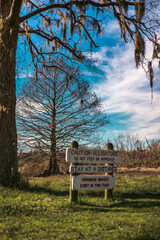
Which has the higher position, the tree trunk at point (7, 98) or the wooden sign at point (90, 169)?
the tree trunk at point (7, 98)

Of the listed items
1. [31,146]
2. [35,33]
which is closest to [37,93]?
[31,146]

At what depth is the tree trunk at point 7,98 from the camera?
9539 mm

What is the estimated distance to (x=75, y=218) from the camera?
18.9ft

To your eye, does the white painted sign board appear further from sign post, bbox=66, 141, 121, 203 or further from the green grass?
the green grass

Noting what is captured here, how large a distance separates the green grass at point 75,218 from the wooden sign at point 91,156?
3.83 ft

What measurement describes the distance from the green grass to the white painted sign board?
1.31 feet

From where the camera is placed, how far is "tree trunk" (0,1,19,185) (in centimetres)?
954

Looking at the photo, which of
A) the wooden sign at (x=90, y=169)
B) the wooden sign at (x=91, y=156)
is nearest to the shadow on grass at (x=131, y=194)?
the wooden sign at (x=90, y=169)

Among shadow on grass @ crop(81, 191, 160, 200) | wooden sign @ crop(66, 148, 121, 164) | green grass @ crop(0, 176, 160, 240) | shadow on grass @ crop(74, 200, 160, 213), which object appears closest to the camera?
green grass @ crop(0, 176, 160, 240)

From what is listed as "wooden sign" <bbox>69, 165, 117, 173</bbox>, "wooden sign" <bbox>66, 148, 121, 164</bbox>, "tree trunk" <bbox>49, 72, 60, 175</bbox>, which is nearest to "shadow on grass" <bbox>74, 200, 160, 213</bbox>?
"wooden sign" <bbox>69, 165, 117, 173</bbox>

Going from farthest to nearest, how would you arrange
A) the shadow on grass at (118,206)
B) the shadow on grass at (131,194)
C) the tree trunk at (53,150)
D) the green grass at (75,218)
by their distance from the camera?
the tree trunk at (53,150), the shadow on grass at (131,194), the shadow on grass at (118,206), the green grass at (75,218)

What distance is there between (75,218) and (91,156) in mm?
2174

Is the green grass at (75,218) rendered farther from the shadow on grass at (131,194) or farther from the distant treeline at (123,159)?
the distant treeline at (123,159)

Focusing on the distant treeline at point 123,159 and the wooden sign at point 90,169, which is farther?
the distant treeline at point 123,159
